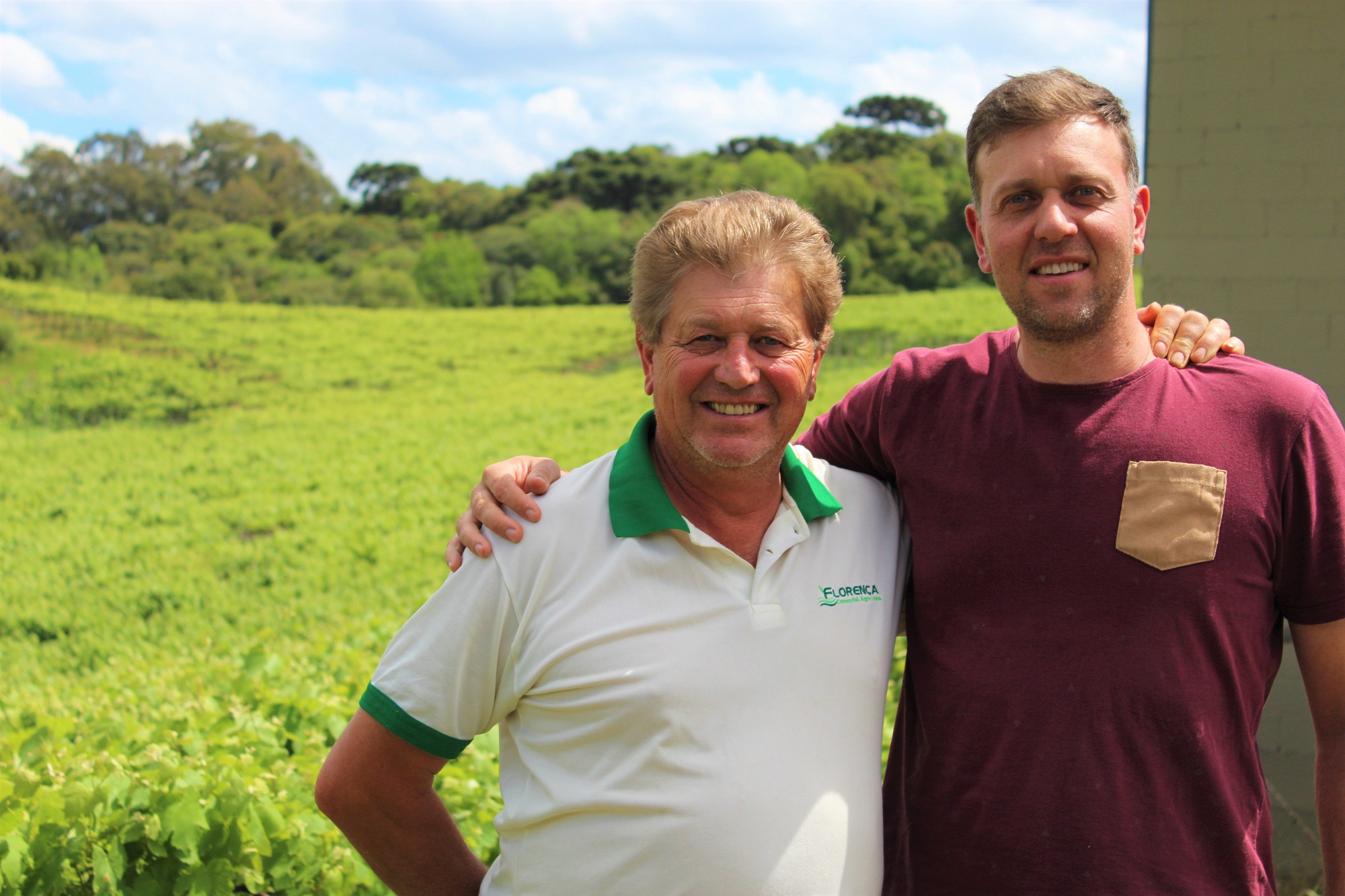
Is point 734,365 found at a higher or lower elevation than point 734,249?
lower

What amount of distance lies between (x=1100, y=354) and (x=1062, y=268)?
18cm

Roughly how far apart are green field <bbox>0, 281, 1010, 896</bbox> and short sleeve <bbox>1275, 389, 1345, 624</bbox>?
2013 millimetres

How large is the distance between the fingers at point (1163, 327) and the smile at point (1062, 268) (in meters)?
0.23

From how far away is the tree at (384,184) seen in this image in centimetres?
2420

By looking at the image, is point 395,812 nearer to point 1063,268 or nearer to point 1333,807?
point 1063,268

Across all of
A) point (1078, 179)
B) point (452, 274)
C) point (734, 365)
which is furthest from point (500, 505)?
point (452, 274)

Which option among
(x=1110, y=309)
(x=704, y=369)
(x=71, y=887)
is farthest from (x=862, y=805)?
(x=71, y=887)

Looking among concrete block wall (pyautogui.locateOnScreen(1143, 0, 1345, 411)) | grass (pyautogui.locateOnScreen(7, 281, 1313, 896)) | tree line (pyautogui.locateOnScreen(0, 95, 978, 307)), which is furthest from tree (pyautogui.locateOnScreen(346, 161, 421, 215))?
concrete block wall (pyautogui.locateOnScreen(1143, 0, 1345, 411))

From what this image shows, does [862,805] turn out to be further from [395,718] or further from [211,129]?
[211,129]

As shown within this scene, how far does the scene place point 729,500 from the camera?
202 cm

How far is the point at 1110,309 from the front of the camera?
1.96m

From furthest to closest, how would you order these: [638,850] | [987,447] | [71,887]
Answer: [71,887] < [987,447] < [638,850]

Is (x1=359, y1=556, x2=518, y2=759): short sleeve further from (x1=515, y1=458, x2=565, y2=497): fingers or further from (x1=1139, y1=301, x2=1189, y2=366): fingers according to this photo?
(x1=1139, y1=301, x2=1189, y2=366): fingers

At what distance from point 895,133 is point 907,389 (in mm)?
28357
